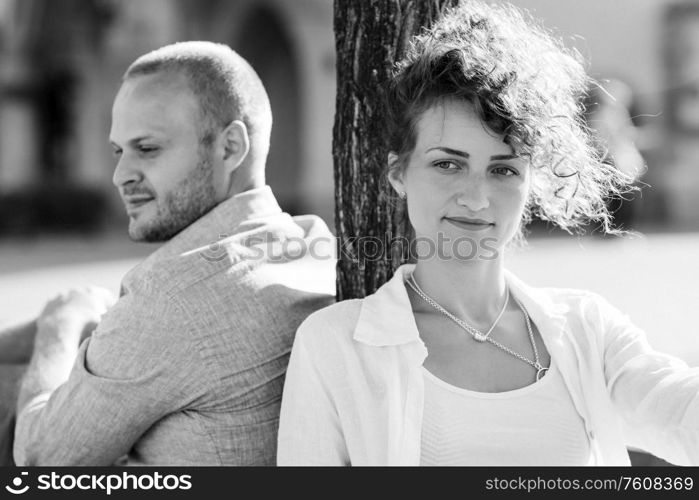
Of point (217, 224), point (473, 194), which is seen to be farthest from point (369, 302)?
point (217, 224)

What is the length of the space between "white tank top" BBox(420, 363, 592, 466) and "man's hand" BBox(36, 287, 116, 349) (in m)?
1.20

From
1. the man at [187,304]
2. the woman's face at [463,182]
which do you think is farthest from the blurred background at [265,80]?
the woman's face at [463,182]

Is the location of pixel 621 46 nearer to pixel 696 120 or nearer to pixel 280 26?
pixel 696 120

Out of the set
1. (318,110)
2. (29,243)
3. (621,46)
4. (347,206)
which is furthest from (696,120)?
(347,206)

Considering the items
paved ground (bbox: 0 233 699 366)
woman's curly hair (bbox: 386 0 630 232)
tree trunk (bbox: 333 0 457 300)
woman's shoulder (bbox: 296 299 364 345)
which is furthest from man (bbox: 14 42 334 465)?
paved ground (bbox: 0 233 699 366)

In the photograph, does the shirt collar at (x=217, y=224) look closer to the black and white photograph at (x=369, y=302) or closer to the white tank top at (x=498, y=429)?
the black and white photograph at (x=369, y=302)

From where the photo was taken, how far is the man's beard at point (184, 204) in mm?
2982

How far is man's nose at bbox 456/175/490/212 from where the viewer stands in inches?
98.6

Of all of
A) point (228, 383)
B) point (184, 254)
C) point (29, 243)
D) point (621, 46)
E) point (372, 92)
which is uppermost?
point (621, 46)

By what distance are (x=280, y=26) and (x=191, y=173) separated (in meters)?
15.6

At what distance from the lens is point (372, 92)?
3.11m

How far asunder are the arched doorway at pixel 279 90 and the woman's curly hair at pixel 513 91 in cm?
1579

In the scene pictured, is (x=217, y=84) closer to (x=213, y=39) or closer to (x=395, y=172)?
(x=395, y=172)
